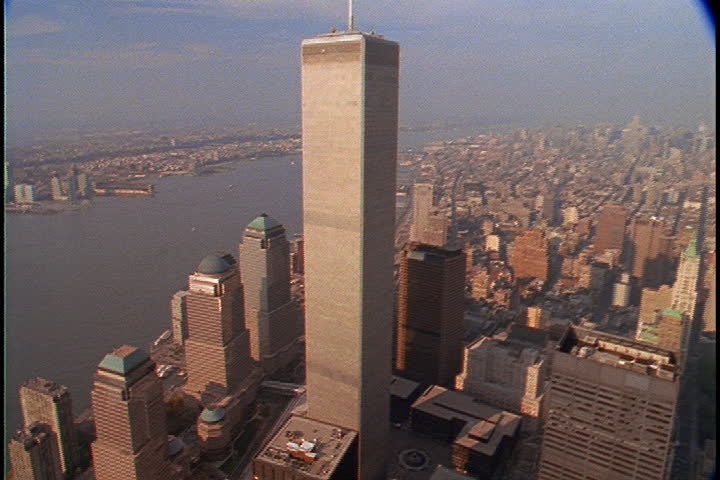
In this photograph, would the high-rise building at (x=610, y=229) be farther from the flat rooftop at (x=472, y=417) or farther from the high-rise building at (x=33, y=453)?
the high-rise building at (x=33, y=453)

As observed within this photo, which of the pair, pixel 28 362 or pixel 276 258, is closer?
pixel 28 362

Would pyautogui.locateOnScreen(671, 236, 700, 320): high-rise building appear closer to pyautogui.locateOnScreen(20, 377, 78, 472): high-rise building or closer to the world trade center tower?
the world trade center tower

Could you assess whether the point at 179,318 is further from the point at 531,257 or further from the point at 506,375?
the point at 531,257

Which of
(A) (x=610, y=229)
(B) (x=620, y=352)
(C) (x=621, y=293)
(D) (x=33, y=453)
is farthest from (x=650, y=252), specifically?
(D) (x=33, y=453)

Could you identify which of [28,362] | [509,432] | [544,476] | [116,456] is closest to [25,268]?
[28,362]

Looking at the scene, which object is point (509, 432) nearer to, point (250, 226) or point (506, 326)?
point (506, 326)

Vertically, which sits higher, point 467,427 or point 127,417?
point 127,417

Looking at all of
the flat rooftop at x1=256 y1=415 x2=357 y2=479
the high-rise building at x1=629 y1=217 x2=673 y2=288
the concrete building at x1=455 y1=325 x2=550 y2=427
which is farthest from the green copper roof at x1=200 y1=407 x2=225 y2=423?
the high-rise building at x1=629 y1=217 x2=673 y2=288
